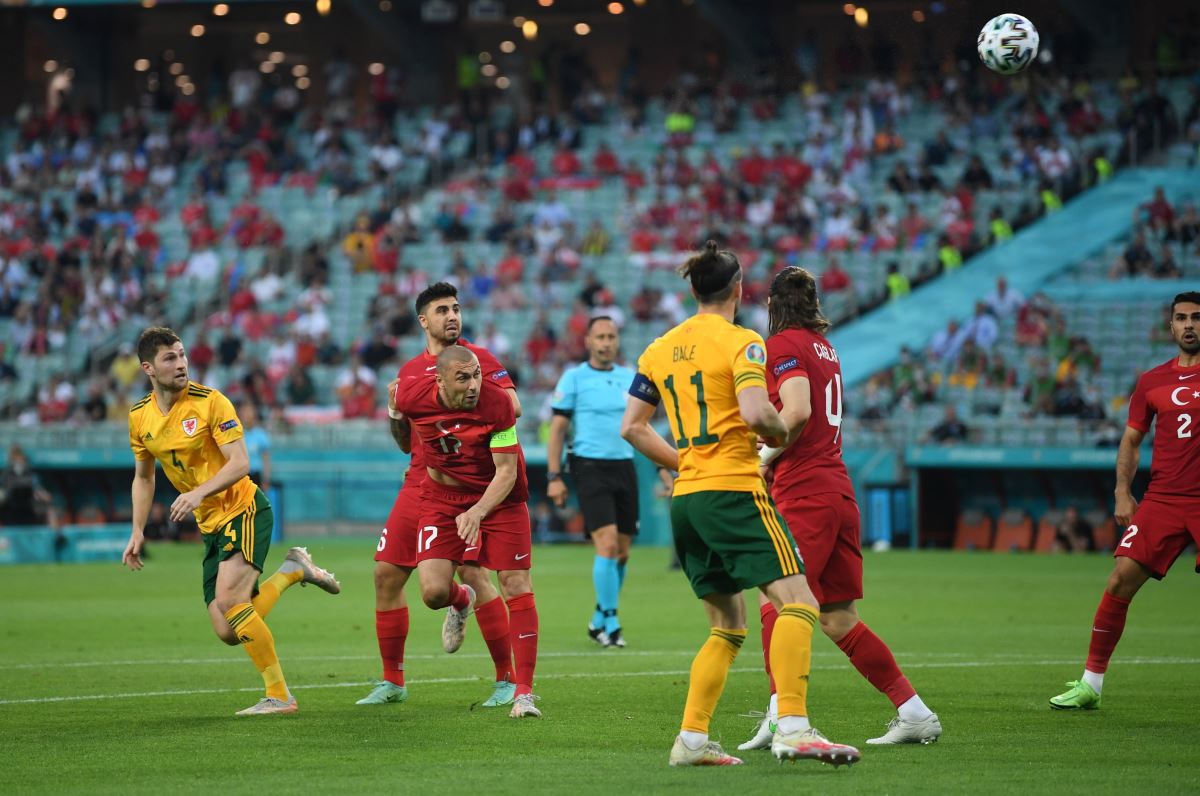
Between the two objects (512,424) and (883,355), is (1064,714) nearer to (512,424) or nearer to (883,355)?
(512,424)

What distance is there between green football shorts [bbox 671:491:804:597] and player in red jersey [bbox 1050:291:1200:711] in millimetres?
2992

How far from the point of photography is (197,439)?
1002 cm

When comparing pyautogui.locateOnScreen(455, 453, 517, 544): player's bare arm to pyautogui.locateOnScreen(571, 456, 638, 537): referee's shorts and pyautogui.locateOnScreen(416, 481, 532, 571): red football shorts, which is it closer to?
pyautogui.locateOnScreen(416, 481, 532, 571): red football shorts

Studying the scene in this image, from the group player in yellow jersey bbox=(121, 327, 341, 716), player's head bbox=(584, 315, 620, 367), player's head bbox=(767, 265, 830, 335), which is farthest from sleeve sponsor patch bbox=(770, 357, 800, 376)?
player's head bbox=(584, 315, 620, 367)

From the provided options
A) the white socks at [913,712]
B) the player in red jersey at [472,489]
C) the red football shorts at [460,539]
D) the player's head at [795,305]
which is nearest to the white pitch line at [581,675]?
the player in red jersey at [472,489]

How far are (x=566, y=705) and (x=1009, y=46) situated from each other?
25.0 feet

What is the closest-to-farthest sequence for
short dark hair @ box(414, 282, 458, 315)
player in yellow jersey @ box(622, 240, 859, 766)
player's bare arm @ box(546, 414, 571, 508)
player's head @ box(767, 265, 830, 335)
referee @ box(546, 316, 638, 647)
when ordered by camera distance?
1. player in yellow jersey @ box(622, 240, 859, 766)
2. player's head @ box(767, 265, 830, 335)
3. short dark hair @ box(414, 282, 458, 315)
4. player's bare arm @ box(546, 414, 571, 508)
5. referee @ box(546, 316, 638, 647)

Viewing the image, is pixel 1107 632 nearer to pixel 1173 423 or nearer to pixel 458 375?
pixel 1173 423

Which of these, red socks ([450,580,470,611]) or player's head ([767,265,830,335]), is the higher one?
player's head ([767,265,830,335])

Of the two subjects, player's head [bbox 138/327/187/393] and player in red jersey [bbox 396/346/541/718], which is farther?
player's head [bbox 138/327/187/393]

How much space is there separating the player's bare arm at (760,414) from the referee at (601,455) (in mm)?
6395

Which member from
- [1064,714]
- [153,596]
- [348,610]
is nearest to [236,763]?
[1064,714]

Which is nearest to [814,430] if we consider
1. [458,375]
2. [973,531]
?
[458,375]

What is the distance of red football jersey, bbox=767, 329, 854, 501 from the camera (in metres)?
8.31
